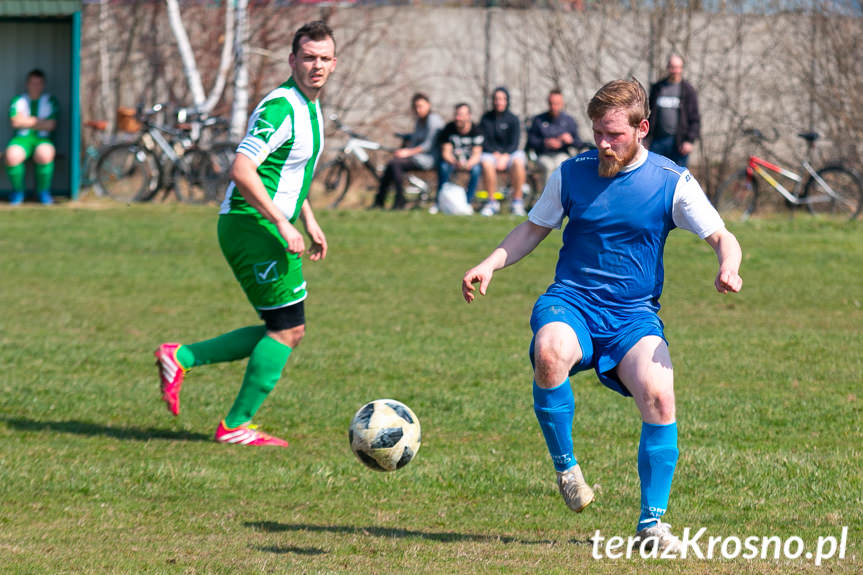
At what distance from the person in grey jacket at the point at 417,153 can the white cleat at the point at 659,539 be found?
43.5 feet

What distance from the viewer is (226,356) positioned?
23.1ft

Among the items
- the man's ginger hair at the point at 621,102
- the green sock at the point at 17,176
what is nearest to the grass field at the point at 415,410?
the man's ginger hair at the point at 621,102

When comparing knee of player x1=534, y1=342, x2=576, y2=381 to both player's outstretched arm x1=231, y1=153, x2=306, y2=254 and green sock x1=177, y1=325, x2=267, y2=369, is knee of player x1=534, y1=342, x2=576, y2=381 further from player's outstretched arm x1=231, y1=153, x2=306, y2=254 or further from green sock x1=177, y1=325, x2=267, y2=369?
green sock x1=177, y1=325, x2=267, y2=369

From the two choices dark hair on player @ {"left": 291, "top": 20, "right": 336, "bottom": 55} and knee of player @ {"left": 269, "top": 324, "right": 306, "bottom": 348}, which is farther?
knee of player @ {"left": 269, "top": 324, "right": 306, "bottom": 348}

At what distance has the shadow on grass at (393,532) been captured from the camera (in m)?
5.00

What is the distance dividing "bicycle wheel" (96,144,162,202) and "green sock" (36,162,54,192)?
70 cm

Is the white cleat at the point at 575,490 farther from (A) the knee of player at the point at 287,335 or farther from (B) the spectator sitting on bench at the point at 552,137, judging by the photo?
(B) the spectator sitting on bench at the point at 552,137

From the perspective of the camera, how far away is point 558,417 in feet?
15.9

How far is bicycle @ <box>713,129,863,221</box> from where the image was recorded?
18.0m

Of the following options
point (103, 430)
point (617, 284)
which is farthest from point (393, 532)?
point (103, 430)

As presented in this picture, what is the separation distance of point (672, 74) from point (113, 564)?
12.6m

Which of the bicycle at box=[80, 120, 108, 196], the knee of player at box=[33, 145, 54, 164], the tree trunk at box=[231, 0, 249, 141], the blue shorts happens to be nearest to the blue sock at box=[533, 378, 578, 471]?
the blue shorts

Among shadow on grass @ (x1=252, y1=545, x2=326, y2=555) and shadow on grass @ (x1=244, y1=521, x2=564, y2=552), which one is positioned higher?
shadow on grass @ (x1=252, y1=545, x2=326, y2=555)

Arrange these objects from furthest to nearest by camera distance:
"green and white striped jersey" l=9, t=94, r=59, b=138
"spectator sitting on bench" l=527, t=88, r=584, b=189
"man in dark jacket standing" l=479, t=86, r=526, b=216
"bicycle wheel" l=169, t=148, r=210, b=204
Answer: "green and white striped jersey" l=9, t=94, r=59, b=138 < "bicycle wheel" l=169, t=148, r=210, b=204 < "spectator sitting on bench" l=527, t=88, r=584, b=189 < "man in dark jacket standing" l=479, t=86, r=526, b=216
